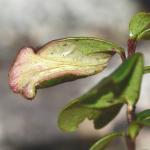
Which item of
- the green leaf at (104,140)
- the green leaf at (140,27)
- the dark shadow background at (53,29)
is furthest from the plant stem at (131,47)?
the dark shadow background at (53,29)

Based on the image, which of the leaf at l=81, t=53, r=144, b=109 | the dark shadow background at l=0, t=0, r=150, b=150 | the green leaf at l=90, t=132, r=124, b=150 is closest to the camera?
the leaf at l=81, t=53, r=144, b=109

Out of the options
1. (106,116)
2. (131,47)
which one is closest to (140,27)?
(131,47)

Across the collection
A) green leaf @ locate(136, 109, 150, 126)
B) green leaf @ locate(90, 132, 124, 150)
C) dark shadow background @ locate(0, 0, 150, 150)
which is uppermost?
dark shadow background @ locate(0, 0, 150, 150)

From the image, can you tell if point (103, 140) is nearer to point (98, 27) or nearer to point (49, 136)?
point (49, 136)

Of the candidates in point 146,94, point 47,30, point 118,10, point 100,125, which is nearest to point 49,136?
point 146,94

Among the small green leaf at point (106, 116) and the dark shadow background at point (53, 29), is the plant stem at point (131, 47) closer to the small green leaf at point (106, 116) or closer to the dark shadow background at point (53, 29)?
the small green leaf at point (106, 116)

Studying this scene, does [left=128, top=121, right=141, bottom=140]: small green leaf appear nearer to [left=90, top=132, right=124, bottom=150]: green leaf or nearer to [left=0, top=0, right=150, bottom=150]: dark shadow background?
[left=90, top=132, right=124, bottom=150]: green leaf

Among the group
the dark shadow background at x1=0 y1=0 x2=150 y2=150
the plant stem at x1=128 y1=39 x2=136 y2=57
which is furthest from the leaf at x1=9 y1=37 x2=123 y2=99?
the dark shadow background at x1=0 y1=0 x2=150 y2=150
